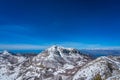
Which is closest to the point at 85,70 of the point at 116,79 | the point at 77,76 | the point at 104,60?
the point at 77,76

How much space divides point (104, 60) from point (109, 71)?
22029mm

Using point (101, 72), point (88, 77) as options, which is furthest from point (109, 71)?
point (88, 77)

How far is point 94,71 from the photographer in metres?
156

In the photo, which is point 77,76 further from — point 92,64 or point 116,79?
point 116,79

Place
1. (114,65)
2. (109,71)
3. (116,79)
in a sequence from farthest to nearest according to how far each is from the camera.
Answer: (114,65) < (109,71) < (116,79)

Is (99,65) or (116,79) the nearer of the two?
(116,79)

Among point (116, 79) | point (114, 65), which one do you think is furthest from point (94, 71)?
point (116, 79)

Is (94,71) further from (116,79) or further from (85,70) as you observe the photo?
(116,79)

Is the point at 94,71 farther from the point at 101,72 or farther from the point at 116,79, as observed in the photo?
the point at 116,79

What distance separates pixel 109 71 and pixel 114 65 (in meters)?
13.8

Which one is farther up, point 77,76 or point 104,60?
point 104,60

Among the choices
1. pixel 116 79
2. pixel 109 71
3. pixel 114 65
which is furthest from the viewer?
pixel 114 65

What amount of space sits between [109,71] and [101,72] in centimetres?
616

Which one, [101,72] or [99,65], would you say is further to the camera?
[99,65]
